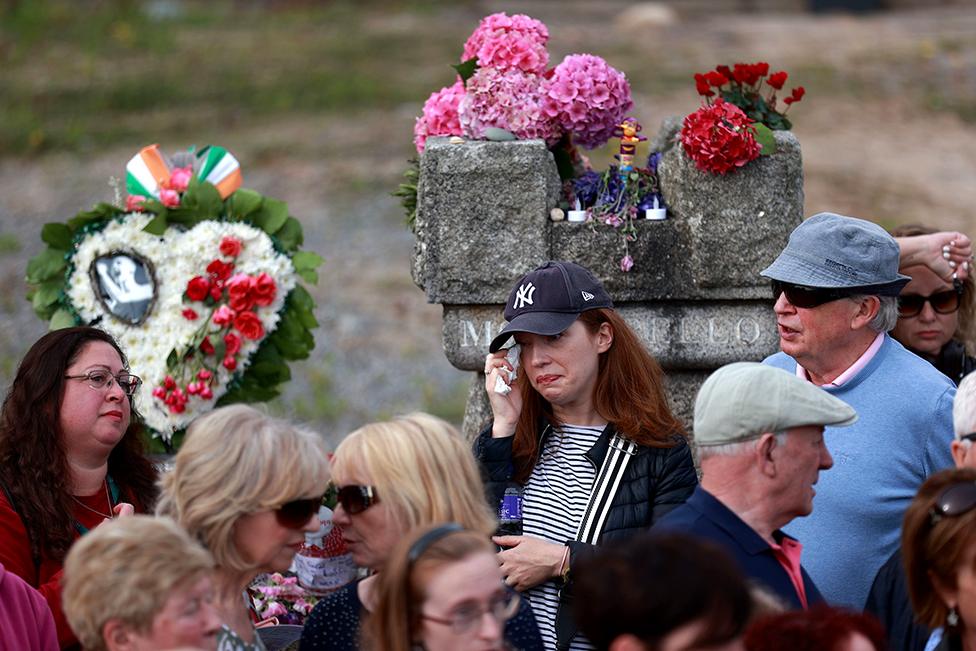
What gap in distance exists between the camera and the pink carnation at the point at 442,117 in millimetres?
5098

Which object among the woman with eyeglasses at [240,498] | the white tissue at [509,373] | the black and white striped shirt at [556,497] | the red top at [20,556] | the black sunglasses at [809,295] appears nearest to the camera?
the woman with eyeglasses at [240,498]

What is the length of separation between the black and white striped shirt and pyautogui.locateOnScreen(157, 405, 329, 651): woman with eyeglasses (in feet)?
3.11

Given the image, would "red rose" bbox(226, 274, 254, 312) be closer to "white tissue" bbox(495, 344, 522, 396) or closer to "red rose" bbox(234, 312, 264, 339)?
"red rose" bbox(234, 312, 264, 339)

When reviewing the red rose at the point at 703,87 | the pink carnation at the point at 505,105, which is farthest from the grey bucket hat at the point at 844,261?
the pink carnation at the point at 505,105

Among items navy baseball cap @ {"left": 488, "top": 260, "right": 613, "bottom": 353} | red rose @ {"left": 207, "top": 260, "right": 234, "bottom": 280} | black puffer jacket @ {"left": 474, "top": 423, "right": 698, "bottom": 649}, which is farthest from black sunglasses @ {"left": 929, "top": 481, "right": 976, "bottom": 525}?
red rose @ {"left": 207, "top": 260, "right": 234, "bottom": 280}

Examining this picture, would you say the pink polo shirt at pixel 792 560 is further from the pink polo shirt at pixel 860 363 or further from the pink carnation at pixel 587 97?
the pink carnation at pixel 587 97

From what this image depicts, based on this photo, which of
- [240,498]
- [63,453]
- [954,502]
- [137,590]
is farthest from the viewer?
[63,453]

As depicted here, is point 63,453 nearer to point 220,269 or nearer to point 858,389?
point 220,269

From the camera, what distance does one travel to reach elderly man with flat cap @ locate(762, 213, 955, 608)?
143 inches

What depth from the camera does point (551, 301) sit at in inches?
151

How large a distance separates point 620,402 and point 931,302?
1485 mm

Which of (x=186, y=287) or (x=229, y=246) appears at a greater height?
(x=229, y=246)

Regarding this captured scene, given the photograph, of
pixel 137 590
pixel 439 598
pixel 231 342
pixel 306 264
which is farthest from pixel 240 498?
pixel 306 264

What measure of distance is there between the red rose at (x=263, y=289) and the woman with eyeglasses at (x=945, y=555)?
3.06 m
